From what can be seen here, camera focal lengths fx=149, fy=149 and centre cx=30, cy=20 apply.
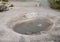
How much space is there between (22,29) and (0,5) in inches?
19.0

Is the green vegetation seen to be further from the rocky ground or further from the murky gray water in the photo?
the murky gray water

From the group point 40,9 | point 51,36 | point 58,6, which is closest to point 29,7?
point 40,9

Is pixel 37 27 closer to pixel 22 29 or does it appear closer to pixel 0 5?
pixel 22 29

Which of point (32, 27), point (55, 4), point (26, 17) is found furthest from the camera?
point (55, 4)

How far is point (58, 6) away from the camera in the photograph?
1751 mm

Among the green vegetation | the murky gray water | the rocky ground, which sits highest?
the green vegetation

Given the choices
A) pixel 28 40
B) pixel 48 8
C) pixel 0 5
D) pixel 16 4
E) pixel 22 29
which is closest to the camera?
pixel 28 40

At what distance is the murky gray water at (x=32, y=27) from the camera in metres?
1.34

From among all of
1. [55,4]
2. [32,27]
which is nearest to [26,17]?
[32,27]

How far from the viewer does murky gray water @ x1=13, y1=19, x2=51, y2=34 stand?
1.34 meters

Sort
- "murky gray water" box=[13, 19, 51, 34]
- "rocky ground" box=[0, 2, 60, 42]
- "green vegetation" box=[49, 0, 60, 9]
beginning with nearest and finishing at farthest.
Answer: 1. "rocky ground" box=[0, 2, 60, 42]
2. "murky gray water" box=[13, 19, 51, 34]
3. "green vegetation" box=[49, 0, 60, 9]

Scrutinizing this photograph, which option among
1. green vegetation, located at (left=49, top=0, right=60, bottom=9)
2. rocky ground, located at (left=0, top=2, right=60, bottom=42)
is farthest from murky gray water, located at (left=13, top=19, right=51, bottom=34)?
green vegetation, located at (left=49, top=0, right=60, bottom=9)

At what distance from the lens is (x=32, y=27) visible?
4.68 ft

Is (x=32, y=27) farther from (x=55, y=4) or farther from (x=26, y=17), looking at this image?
(x=55, y=4)
